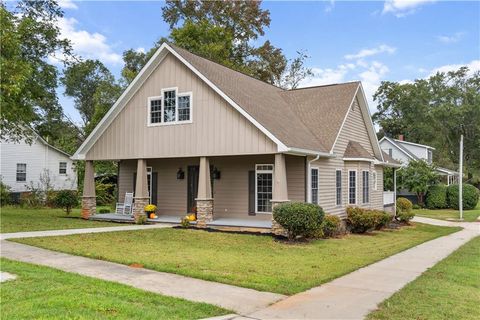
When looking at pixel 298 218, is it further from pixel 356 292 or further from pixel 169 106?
pixel 169 106

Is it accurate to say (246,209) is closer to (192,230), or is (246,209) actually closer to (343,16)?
(192,230)

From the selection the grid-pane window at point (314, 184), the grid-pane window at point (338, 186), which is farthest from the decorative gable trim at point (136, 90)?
the grid-pane window at point (338, 186)

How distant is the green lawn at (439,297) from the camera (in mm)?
6051

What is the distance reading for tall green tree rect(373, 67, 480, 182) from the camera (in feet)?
169

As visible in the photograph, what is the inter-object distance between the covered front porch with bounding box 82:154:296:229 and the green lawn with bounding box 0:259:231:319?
8065 mm

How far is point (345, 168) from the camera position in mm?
18547

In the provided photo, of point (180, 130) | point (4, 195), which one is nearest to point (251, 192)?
point (180, 130)

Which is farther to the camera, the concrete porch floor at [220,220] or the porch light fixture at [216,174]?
the porch light fixture at [216,174]

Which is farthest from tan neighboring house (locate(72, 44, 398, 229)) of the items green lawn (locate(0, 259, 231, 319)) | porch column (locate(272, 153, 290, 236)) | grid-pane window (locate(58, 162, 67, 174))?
grid-pane window (locate(58, 162, 67, 174))

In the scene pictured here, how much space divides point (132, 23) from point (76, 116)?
45284 mm

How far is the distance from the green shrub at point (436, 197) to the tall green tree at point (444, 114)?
17814 millimetres

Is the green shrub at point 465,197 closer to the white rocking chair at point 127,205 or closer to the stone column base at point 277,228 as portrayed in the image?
the stone column base at point 277,228

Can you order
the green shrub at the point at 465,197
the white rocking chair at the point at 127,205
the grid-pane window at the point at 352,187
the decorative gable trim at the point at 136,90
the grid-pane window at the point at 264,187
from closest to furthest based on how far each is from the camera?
the decorative gable trim at the point at 136,90 → the grid-pane window at the point at 264,187 → the grid-pane window at the point at 352,187 → the white rocking chair at the point at 127,205 → the green shrub at the point at 465,197

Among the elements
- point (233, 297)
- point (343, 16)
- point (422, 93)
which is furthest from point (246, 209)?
point (422, 93)
